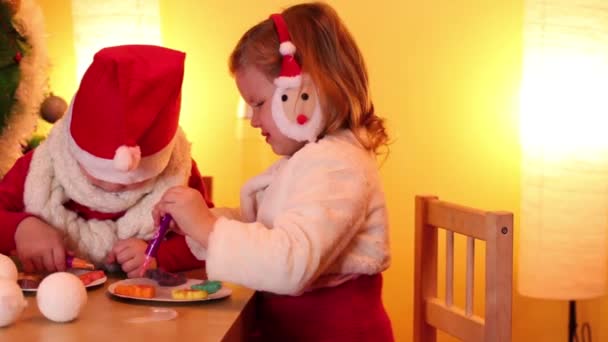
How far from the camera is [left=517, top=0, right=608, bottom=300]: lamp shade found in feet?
6.04

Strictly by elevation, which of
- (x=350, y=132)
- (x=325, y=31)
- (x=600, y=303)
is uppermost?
(x=325, y=31)

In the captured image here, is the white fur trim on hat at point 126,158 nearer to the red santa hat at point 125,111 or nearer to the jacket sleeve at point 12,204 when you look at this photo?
the red santa hat at point 125,111

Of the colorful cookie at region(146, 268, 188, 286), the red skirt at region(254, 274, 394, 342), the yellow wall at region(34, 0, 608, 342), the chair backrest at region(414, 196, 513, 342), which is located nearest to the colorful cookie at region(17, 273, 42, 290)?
the colorful cookie at region(146, 268, 188, 286)

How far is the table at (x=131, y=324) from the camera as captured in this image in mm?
802

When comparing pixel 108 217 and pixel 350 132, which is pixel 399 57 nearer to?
pixel 350 132

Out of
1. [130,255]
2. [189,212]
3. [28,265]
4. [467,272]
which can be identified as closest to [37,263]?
[28,265]

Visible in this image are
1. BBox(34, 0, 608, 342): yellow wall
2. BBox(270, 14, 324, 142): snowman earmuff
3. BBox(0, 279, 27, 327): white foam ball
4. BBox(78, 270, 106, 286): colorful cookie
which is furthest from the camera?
BBox(34, 0, 608, 342): yellow wall

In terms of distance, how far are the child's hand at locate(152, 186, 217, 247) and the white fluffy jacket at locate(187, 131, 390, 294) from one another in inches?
1.2

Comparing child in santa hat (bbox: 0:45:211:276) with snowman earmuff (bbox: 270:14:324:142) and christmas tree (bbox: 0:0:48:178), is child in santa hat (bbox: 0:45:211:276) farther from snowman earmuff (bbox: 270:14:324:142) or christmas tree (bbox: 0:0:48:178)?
christmas tree (bbox: 0:0:48:178)

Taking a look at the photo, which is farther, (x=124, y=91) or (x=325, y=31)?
(x=325, y=31)

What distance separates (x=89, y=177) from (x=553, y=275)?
1.16 meters

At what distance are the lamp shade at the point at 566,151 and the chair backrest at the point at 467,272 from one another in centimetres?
55

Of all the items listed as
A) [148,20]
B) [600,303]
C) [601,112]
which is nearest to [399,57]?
[601,112]

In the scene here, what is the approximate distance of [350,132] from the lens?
3.84 ft
